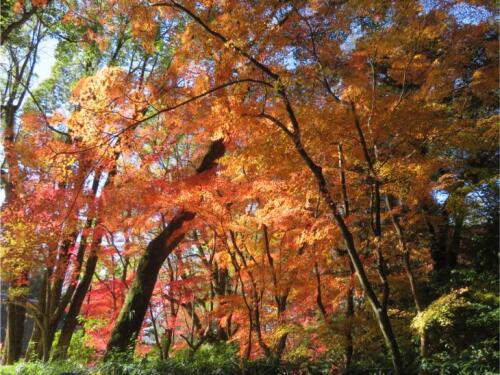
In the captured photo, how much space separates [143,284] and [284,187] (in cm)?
404

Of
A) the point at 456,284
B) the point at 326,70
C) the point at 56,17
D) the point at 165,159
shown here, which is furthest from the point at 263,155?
the point at 56,17

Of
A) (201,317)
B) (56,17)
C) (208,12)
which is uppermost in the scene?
(56,17)

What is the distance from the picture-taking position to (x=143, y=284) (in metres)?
9.04

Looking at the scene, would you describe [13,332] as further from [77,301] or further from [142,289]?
[142,289]

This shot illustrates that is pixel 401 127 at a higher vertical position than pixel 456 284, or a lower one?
higher

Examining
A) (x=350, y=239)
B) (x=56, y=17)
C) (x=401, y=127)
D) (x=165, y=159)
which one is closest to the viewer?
(x=350, y=239)

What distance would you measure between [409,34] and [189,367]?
7.06 metres

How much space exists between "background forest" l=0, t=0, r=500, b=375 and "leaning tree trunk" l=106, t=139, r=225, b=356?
4 cm

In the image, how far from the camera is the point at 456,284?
905cm

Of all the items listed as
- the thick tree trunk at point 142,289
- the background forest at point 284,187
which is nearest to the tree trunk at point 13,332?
the background forest at point 284,187

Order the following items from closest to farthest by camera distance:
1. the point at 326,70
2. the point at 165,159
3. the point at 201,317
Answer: the point at 326,70 < the point at 165,159 < the point at 201,317

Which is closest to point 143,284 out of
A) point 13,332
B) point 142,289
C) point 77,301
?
point 142,289

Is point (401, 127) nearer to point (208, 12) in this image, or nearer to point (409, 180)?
point (409, 180)

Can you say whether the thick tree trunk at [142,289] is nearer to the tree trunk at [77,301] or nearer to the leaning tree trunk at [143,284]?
the leaning tree trunk at [143,284]
